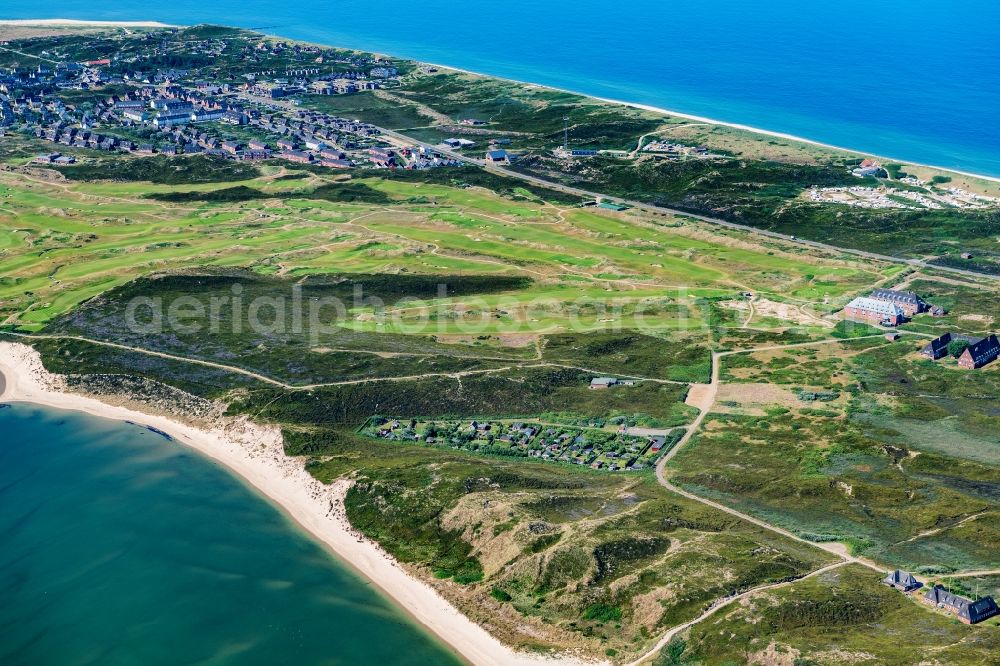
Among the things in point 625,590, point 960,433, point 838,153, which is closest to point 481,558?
point 625,590

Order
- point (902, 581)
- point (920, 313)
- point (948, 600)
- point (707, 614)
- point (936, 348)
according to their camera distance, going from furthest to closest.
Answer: point (920, 313)
point (936, 348)
point (902, 581)
point (707, 614)
point (948, 600)

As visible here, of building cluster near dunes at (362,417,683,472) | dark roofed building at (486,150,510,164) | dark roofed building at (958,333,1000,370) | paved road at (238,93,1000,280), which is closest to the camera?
building cluster near dunes at (362,417,683,472)

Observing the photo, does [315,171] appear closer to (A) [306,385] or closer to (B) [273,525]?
(A) [306,385]

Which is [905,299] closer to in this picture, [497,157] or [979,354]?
[979,354]

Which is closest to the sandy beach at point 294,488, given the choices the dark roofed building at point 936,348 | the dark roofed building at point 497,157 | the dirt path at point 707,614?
the dirt path at point 707,614

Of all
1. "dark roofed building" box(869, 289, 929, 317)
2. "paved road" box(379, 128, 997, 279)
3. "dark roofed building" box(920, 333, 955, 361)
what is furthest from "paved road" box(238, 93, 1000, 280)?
"dark roofed building" box(920, 333, 955, 361)

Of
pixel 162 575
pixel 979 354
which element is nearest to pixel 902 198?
pixel 979 354

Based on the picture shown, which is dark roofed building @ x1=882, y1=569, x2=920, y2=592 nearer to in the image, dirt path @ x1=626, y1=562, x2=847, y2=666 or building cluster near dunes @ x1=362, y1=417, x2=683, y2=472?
dirt path @ x1=626, y1=562, x2=847, y2=666
